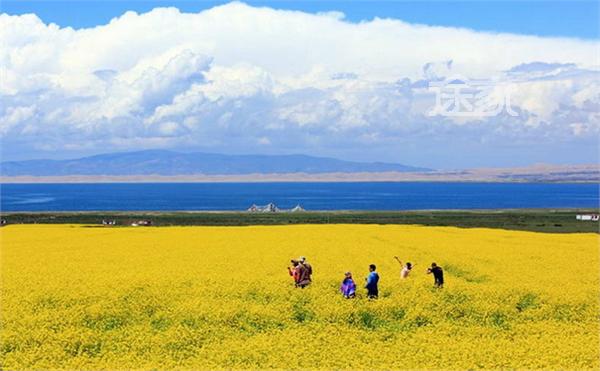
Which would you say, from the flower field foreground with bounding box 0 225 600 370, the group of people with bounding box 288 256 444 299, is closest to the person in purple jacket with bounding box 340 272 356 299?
the group of people with bounding box 288 256 444 299

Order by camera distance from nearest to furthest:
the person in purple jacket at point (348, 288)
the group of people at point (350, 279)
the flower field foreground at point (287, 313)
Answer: the flower field foreground at point (287, 313) → the person in purple jacket at point (348, 288) → the group of people at point (350, 279)

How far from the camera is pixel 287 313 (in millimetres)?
22766

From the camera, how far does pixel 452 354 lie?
1914cm

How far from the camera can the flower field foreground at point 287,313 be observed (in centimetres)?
1889

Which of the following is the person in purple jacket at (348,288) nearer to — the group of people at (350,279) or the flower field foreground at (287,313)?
the group of people at (350,279)

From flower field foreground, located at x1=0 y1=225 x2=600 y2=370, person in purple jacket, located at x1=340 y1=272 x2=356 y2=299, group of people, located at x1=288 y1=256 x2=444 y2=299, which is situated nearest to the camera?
flower field foreground, located at x1=0 y1=225 x2=600 y2=370

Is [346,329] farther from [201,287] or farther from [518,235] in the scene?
[518,235]

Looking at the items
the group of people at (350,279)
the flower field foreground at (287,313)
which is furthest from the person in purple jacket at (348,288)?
the flower field foreground at (287,313)

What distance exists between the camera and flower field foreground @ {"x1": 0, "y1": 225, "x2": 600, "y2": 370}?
18891mm

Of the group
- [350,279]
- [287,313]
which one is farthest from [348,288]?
[287,313]

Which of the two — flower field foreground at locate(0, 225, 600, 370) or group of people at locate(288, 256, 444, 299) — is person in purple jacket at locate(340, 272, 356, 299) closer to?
group of people at locate(288, 256, 444, 299)

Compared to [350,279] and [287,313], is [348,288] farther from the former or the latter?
[287,313]

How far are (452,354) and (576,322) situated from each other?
616 cm

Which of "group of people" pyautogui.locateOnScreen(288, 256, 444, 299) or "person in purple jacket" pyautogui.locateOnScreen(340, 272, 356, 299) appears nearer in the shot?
"person in purple jacket" pyautogui.locateOnScreen(340, 272, 356, 299)
